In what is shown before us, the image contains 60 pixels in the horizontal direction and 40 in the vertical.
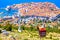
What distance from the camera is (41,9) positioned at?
2413 inches

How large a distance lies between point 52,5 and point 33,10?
191 inches

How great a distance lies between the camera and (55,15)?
188ft

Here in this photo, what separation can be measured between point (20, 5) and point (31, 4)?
6.85m

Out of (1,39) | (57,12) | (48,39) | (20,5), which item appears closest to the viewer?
(1,39)

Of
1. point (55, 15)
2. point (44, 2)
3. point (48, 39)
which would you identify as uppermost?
point (44, 2)

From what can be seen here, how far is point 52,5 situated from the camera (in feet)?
192

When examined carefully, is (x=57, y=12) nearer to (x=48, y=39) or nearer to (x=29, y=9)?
(x=29, y=9)

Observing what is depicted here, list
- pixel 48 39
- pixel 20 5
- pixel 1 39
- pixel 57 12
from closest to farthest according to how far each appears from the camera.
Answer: pixel 1 39 < pixel 48 39 < pixel 20 5 < pixel 57 12

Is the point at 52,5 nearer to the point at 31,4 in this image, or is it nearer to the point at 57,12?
the point at 57,12

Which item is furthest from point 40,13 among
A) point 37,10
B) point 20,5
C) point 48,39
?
point 48,39

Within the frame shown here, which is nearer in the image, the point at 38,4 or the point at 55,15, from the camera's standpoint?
the point at 55,15

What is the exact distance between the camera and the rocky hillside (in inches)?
2281

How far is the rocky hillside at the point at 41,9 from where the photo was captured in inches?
2281

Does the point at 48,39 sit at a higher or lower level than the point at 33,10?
lower
